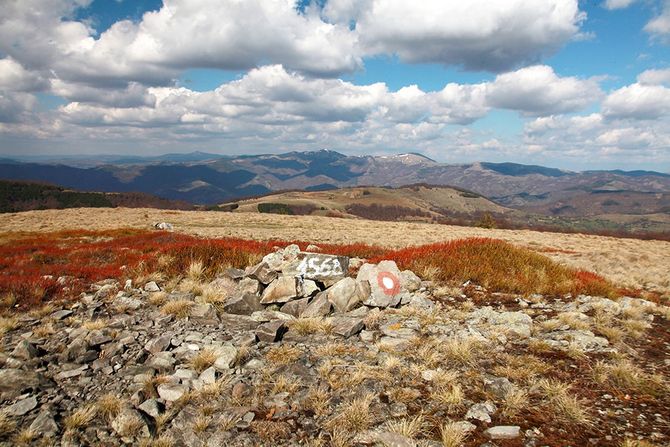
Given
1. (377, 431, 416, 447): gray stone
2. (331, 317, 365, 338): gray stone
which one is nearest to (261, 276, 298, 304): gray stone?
(331, 317, 365, 338): gray stone

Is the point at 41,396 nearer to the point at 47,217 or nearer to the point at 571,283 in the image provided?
the point at 571,283

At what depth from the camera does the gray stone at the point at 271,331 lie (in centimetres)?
829

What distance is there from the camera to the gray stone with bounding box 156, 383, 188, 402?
Result: 19.6ft

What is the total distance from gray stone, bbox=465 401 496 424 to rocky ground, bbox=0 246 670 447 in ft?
0.07

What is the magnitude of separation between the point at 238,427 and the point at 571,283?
40.2 ft

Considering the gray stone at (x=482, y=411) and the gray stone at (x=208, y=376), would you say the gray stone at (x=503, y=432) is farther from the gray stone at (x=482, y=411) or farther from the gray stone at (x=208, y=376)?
the gray stone at (x=208, y=376)

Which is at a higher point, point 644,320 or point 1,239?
point 644,320

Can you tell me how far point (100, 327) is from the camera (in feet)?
27.8

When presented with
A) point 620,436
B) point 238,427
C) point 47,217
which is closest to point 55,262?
point 238,427

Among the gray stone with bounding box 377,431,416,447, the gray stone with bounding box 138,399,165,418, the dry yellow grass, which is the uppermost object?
the gray stone with bounding box 377,431,416,447

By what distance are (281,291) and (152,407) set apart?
17.6 ft

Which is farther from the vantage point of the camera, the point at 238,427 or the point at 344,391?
the point at 344,391

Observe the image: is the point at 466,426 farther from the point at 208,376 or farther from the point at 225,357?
the point at 225,357

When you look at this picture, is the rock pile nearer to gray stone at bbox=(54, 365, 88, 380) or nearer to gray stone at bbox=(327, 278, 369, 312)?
gray stone at bbox=(327, 278, 369, 312)
